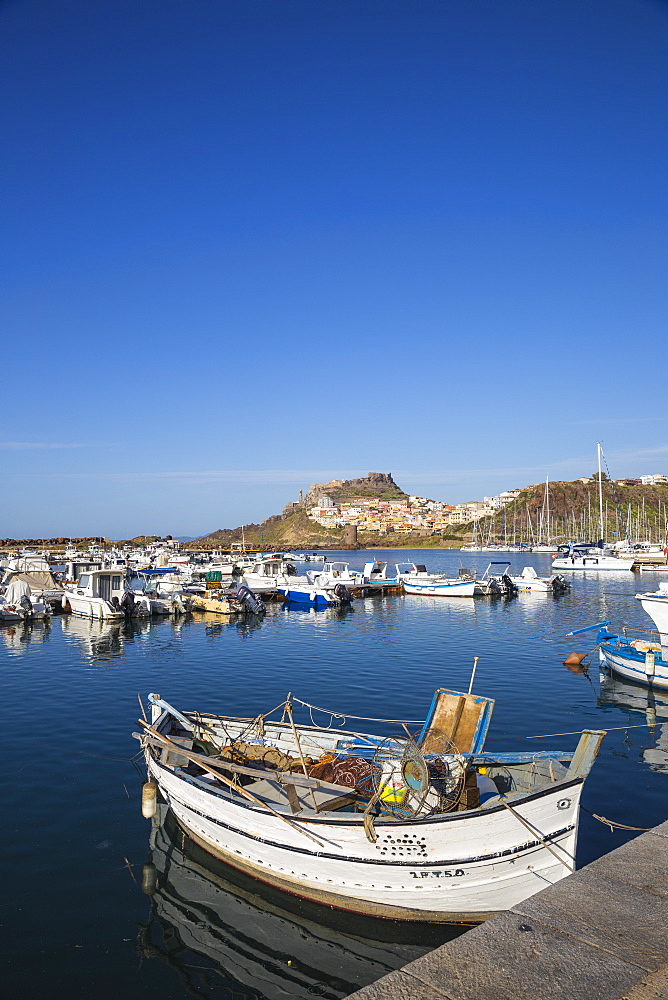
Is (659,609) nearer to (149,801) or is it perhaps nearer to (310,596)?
(149,801)

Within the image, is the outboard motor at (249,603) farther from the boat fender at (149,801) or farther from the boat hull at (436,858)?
the boat hull at (436,858)

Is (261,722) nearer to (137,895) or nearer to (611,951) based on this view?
(137,895)

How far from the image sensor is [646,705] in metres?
23.4

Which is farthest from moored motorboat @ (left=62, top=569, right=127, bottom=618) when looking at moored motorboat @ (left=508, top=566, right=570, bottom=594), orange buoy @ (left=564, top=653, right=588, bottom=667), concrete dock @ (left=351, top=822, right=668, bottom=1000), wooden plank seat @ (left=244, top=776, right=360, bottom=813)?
concrete dock @ (left=351, top=822, right=668, bottom=1000)

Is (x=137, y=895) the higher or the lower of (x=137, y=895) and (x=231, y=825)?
the lower

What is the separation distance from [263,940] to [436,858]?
10.0 ft

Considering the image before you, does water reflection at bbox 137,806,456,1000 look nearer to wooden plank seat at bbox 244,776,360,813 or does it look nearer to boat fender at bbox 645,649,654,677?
wooden plank seat at bbox 244,776,360,813

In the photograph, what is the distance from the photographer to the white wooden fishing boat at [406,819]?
9266 mm

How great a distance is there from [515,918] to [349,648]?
30992 millimetres

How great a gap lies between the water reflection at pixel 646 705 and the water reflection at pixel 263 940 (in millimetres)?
10709

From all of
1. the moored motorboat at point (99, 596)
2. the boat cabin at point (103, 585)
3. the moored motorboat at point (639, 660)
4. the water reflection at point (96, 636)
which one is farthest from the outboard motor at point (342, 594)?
the moored motorboat at point (639, 660)

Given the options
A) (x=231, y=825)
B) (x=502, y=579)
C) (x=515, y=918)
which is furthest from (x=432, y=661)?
(x=502, y=579)

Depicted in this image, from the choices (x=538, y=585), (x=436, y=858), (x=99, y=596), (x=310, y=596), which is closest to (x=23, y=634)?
(x=99, y=596)

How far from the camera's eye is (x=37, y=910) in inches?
414
